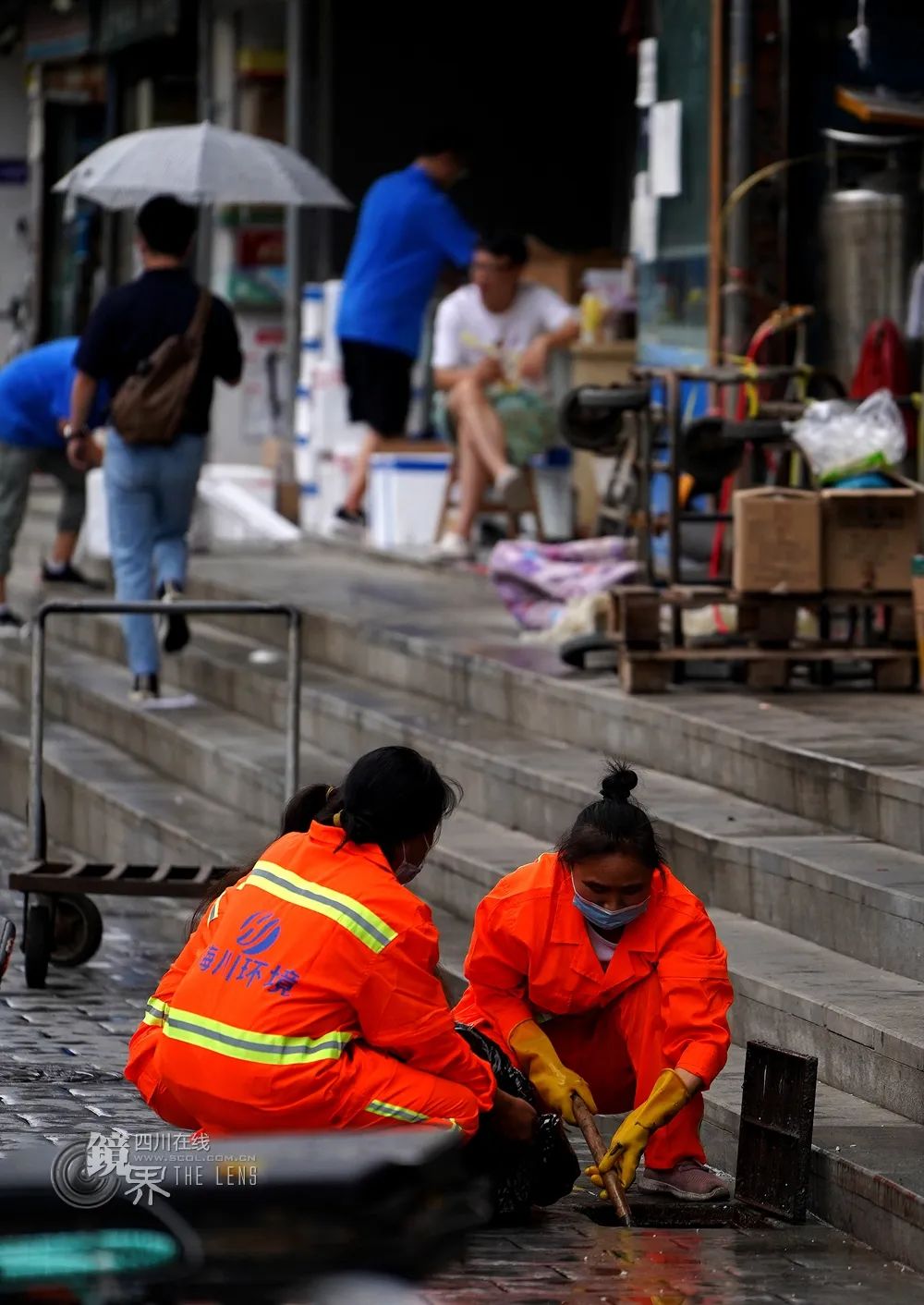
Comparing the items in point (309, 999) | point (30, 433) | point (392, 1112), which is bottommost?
point (392, 1112)

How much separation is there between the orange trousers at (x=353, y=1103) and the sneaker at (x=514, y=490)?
24.2 ft

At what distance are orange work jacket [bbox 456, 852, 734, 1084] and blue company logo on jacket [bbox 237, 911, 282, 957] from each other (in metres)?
0.78

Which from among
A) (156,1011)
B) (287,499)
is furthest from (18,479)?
(156,1011)

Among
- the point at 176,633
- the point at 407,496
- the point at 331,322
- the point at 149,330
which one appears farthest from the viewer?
the point at 331,322

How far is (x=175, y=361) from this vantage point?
9805 mm

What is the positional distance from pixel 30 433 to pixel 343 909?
7973 mm

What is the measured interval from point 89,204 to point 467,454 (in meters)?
9.81

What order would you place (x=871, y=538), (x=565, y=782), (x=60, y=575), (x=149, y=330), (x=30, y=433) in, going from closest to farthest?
(x=565, y=782) → (x=871, y=538) → (x=149, y=330) → (x=30, y=433) → (x=60, y=575)

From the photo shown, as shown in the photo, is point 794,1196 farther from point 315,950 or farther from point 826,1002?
point 315,950

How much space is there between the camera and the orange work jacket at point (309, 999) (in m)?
4.57

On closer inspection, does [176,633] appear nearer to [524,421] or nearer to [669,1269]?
[524,421]

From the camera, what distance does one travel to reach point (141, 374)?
9.80 m

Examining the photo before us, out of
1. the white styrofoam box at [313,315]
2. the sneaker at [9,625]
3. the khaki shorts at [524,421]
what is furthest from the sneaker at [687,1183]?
the white styrofoam box at [313,315]

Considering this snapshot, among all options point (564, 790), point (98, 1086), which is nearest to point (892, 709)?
point (564, 790)
